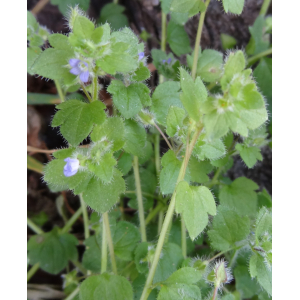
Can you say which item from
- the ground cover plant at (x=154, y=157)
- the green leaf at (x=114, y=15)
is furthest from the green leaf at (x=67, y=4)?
the green leaf at (x=114, y=15)

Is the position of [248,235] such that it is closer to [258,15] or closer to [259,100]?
[259,100]

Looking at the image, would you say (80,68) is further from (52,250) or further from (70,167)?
(52,250)

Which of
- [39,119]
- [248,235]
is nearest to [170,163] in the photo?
[248,235]

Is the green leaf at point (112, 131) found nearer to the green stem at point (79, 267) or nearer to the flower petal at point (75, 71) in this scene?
the flower petal at point (75, 71)

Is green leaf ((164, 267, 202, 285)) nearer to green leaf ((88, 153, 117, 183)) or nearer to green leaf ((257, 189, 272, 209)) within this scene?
green leaf ((88, 153, 117, 183))

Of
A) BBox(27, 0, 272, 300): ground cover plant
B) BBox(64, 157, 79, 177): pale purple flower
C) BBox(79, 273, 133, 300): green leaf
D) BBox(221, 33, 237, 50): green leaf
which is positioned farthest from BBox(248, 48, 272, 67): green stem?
BBox(79, 273, 133, 300): green leaf

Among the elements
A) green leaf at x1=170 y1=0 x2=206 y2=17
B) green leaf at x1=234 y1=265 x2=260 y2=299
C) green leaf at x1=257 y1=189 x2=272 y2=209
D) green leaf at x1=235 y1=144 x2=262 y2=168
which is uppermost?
green leaf at x1=170 y1=0 x2=206 y2=17
